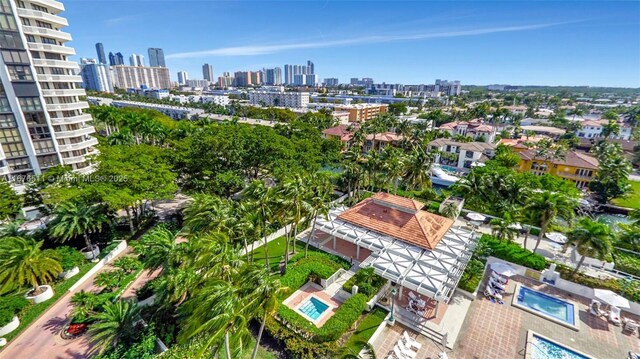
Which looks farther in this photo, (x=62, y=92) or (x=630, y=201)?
(x=630, y=201)

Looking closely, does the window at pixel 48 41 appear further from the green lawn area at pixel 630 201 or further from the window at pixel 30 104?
the green lawn area at pixel 630 201

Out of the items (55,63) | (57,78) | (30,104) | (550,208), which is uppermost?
(55,63)

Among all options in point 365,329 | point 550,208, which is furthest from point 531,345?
point 550,208

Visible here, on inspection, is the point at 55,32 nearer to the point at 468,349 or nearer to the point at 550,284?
the point at 468,349

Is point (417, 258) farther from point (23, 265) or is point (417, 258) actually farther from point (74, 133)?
point (74, 133)

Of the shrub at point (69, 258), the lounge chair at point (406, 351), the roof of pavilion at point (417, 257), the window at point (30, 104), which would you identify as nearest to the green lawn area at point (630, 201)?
the roof of pavilion at point (417, 257)

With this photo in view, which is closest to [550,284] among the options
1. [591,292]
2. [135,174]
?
[591,292]

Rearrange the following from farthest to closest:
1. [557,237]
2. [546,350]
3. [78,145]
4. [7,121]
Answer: [78,145] → [7,121] → [557,237] → [546,350]
